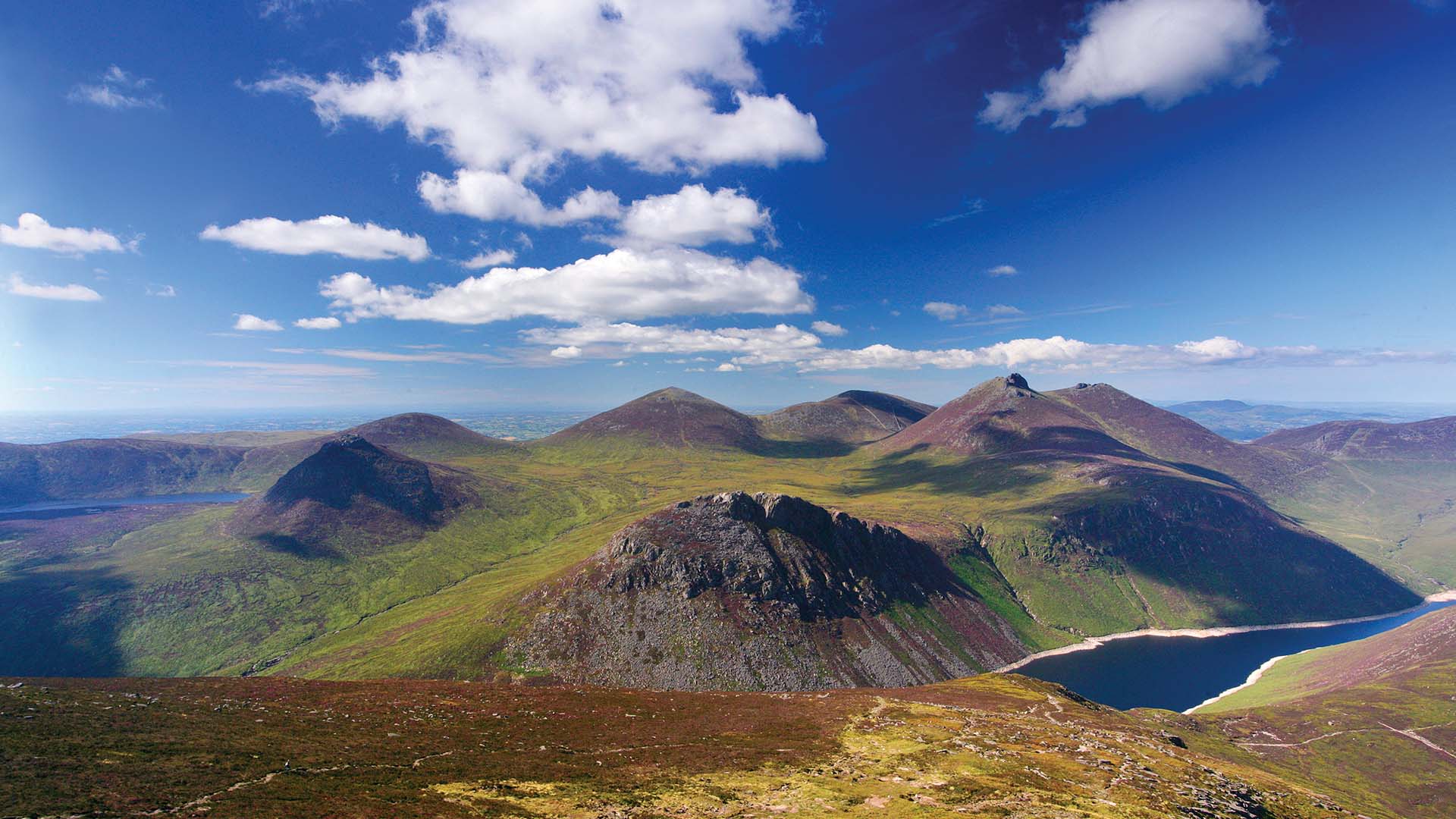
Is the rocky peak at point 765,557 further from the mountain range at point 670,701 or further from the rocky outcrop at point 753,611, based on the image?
the mountain range at point 670,701

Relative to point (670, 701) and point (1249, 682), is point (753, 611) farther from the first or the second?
point (1249, 682)

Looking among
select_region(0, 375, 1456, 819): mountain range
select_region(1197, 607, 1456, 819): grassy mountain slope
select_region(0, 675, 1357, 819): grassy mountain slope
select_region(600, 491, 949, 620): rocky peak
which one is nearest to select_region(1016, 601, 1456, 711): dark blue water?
select_region(1197, 607, 1456, 819): grassy mountain slope

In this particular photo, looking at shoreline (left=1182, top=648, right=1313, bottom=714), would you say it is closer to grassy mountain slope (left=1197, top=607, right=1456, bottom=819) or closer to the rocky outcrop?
grassy mountain slope (left=1197, top=607, right=1456, bottom=819)

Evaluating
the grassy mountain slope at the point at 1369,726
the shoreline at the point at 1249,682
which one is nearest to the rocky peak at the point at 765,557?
the shoreline at the point at 1249,682

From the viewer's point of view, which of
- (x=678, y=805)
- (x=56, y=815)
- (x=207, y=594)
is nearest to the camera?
(x=56, y=815)

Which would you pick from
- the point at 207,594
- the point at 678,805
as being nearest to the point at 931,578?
the point at 678,805

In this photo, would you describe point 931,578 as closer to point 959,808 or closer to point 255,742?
point 959,808
